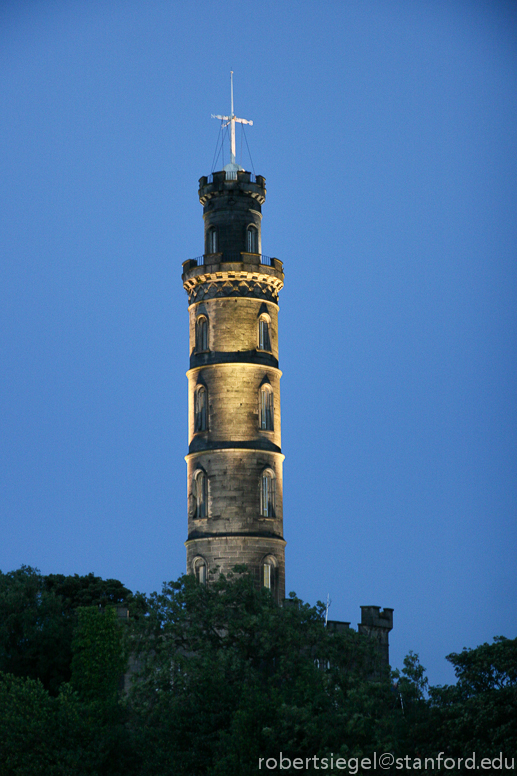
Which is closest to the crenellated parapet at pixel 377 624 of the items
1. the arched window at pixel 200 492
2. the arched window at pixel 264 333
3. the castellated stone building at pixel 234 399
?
the castellated stone building at pixel 234 399

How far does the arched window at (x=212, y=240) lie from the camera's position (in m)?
77.4

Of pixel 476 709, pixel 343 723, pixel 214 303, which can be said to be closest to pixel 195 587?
pixel 343 723

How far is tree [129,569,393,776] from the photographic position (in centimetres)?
4700

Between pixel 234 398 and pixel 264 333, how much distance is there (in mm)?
4532

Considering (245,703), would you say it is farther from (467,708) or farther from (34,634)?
(34,634)

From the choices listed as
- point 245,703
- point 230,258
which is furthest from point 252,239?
point 245,703

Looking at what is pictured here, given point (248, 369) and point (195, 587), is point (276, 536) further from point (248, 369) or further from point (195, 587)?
point (195, 587)

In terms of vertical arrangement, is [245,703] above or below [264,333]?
below

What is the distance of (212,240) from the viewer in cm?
7762

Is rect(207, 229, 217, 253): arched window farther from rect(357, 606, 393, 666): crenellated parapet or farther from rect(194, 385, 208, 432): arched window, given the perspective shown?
rect(357, 606, 393, 666): crenellated parapet

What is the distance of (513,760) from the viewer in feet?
138

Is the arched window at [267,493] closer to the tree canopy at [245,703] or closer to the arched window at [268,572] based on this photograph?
the arched window at [268,572]

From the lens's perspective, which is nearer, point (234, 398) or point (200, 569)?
point (200, 569)

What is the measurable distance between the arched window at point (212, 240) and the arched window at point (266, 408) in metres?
9.11
